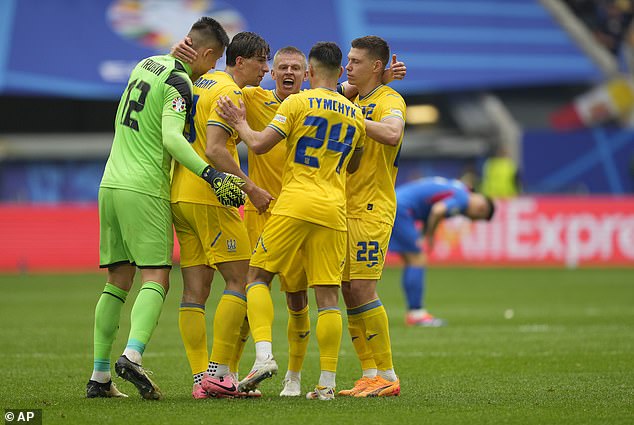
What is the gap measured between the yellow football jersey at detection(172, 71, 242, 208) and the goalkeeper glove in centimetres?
44

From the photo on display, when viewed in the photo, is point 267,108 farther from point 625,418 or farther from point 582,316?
point 582,316

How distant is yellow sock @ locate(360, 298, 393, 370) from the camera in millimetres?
8219

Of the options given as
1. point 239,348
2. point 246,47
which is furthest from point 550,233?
point 246,47

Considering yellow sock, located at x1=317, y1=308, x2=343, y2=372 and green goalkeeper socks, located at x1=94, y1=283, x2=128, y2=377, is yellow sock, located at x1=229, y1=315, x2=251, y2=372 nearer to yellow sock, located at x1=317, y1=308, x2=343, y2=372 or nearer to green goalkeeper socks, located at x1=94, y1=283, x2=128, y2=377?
yellow sock, located at x1=317, y1=308, x2=343, y2=372

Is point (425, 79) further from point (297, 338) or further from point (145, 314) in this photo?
point (145, 314)

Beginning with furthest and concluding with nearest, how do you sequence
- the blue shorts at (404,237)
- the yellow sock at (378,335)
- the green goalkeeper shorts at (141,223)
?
the blue shorts at (404,237) → the yellow sock at (378,335) → the green goalkeeper shorts at (141,223)

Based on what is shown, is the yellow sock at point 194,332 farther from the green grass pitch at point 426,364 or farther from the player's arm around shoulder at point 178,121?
the player's arm around shoulder at point 178,121

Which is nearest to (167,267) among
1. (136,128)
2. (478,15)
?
(136,128)

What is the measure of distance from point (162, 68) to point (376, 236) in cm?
197

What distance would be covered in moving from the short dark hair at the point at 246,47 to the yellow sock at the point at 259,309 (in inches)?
65.9

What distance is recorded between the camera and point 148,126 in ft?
26.0

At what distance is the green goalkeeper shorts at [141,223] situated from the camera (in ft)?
25.6

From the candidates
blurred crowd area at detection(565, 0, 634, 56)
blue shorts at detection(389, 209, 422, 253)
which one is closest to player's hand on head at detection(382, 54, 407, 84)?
blue shorts at detection(389, 209, 422, 253)

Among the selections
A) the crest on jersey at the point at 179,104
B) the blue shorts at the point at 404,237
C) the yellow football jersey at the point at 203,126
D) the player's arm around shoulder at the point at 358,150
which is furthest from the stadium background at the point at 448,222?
the crest on jersey at the point at 179,104
